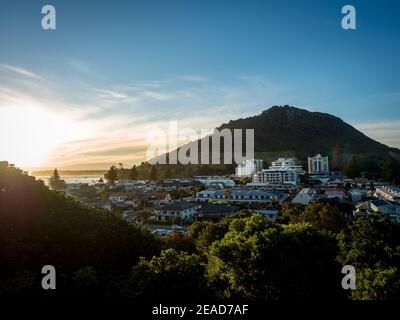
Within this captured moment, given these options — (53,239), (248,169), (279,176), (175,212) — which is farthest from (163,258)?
(248,169)

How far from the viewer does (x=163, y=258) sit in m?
8.52

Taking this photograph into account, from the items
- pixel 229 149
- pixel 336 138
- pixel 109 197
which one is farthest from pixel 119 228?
pixel 336 138

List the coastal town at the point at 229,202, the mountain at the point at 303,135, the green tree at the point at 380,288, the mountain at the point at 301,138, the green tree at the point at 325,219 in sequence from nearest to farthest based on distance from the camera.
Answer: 1. the green tree at the point at 380,288
2. the green tree at the point at 325,219
3. the coastal town at the point at 229,202
4. the mountain at the point at 301,138
5. the mountain at the point at 303,135

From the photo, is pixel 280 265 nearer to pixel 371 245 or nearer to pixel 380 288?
pixel 380 288

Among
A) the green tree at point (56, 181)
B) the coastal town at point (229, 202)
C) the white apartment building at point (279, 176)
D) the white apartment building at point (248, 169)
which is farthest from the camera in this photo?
the white apartment building at point (248, 169)

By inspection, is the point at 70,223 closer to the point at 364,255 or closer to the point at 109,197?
the point at 364,255

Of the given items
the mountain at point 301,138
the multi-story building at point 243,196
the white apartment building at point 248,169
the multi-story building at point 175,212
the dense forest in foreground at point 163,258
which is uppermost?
the mountain at point 301,138

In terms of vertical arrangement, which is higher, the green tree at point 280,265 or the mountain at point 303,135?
the mountain at point 303,135

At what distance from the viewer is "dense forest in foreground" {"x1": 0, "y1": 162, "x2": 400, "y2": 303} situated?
8.10 metres

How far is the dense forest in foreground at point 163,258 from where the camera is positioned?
26.6 feet

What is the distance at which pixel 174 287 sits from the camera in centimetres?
777

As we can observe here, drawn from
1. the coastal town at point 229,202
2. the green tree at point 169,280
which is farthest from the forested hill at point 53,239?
the coastal town at point 229,202

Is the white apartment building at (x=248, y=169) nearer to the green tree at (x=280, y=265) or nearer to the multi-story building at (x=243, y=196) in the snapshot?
the multi-story building at (x=243, y=196)

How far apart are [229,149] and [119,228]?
9451cm
